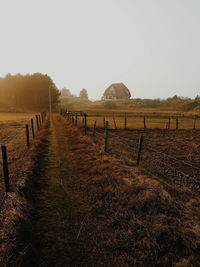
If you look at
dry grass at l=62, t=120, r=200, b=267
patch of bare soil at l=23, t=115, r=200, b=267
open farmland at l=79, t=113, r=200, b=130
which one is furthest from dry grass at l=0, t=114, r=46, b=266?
open farmland at l=79, t=113, r=200, b=130

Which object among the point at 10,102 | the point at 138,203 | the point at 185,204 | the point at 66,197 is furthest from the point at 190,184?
the point at 10,102

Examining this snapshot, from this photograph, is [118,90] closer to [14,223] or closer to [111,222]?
[111,222]

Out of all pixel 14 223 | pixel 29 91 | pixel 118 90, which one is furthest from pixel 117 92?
pixel 14 223

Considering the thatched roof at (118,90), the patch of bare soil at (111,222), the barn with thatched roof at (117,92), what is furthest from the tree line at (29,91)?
the patch of bare soil at (111,222)

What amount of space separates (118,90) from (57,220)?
11538 cm

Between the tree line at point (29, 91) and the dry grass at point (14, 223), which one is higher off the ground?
the tree line at point (29, 91)

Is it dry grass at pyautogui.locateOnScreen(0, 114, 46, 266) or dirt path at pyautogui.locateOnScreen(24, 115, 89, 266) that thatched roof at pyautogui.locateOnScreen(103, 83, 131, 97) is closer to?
dirt path at pyautogui.locateOnScreen(24, 115, 89, 266)

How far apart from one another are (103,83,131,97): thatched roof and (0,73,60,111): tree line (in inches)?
1951

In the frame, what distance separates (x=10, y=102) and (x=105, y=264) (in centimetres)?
8369

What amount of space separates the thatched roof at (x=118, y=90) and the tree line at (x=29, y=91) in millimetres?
49564

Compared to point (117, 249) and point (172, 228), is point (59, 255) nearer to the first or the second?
point (117, 249)

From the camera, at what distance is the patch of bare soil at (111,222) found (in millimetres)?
3434

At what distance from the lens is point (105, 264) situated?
3.31 m

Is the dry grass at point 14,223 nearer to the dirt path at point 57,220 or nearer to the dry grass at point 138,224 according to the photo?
the dirt path at point 57,220
